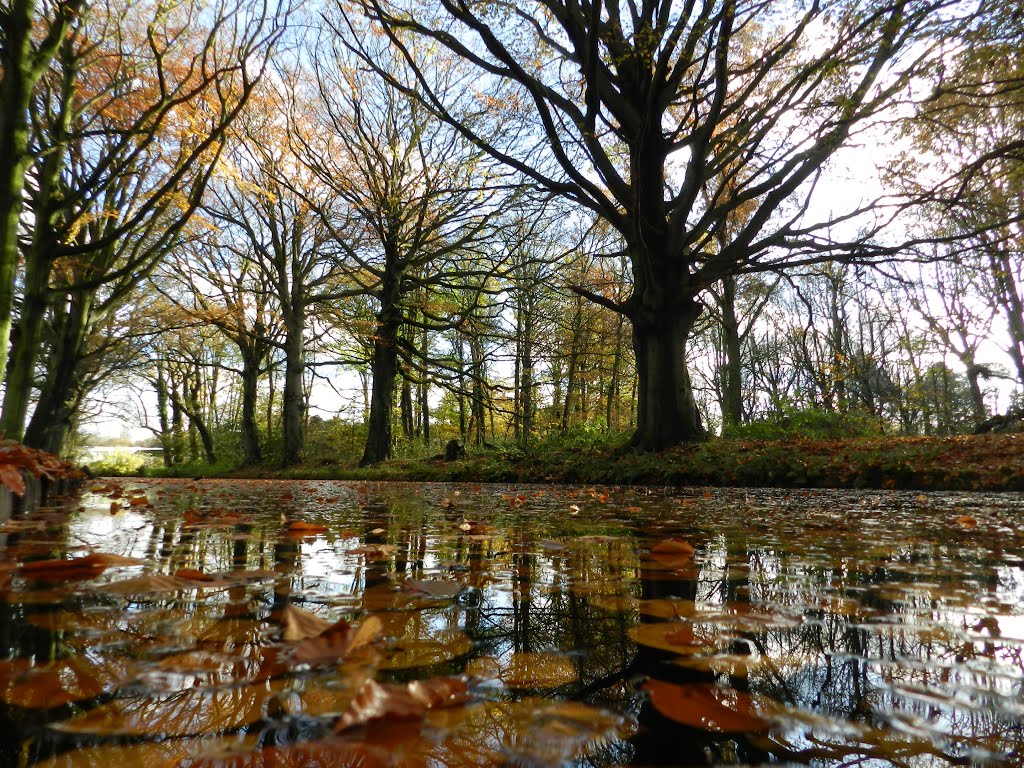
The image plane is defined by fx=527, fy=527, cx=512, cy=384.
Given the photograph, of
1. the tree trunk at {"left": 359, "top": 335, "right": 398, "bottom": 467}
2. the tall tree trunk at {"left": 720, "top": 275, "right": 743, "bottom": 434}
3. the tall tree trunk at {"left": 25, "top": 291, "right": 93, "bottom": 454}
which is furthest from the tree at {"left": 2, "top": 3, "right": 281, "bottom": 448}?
the tall tree trunk at {"left": 720, "top": 275, "right": 743, "bottom": 434}

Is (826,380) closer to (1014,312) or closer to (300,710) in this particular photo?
(300,710)

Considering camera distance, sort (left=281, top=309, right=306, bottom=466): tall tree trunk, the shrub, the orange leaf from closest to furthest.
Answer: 1. the orange leaf
2. the shrub
3. (left=281, top=309, right=306, bottom=466): tall tree trunk

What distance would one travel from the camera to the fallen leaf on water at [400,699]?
1.69ft

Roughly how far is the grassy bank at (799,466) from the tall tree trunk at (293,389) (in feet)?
26.7

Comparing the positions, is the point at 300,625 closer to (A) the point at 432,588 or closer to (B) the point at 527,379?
(A) the point at 432,588

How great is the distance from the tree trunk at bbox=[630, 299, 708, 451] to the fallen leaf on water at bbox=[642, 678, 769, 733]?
8.16 meters

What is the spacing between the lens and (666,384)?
8617 mm

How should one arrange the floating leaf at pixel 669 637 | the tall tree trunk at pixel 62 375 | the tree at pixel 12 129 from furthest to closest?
the tall tree trunk at pixel 62 375 → the tree at pixel 12 129 → the floating leaf at pixel 669 637

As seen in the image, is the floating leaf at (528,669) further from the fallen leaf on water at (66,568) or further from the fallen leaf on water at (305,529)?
the fallen leaf on water at (305,529)

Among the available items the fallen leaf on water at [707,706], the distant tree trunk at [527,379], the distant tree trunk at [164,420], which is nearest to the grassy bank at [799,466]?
the fallen leaf on water at [707,706]

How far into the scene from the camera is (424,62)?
505 inches

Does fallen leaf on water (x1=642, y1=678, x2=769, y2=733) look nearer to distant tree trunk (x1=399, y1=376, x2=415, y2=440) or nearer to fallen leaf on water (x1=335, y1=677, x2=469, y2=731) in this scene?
fallen leaf on water (x1=335, y1=677, x2=469, y2=731)

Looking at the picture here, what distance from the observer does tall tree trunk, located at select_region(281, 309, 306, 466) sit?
1595cm

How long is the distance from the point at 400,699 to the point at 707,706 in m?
0.34
